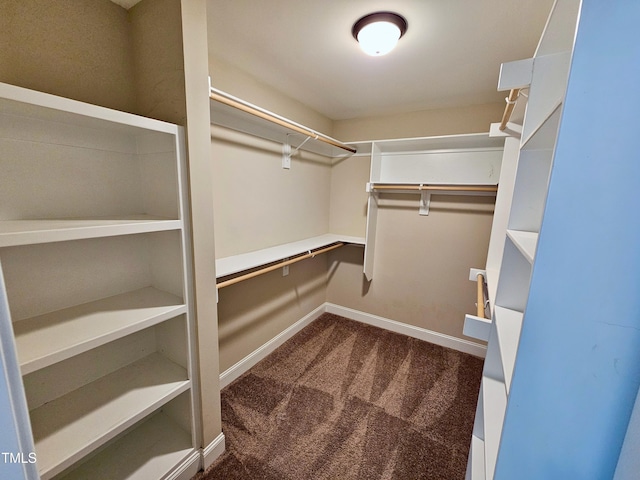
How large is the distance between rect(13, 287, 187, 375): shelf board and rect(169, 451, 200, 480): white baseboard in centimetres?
78

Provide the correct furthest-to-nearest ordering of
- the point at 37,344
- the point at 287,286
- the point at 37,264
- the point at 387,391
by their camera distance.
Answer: the point at 287,286 < the point at 387,391 < the point at 37,264 < the point at 37,344

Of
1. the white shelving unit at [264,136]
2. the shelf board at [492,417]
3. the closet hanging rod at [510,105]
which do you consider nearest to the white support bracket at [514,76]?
the closet hanging rod at [510,105]

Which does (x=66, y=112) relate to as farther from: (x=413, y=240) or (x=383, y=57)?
(x=413, y=240)

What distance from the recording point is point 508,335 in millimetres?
859

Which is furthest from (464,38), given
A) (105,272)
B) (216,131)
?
(105,272)

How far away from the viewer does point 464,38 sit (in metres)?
1.36

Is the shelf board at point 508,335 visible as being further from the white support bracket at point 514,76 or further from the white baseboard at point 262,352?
the white baseboard at point 262,352

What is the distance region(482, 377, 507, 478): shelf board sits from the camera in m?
0.73

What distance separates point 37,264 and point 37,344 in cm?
31

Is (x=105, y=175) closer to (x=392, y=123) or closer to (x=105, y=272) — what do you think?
(x=105, y=272)

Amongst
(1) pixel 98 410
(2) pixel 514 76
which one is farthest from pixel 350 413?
Answer: (2) pixel 514 76

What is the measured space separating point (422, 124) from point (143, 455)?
3.02 metres

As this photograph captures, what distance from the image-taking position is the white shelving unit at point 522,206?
76cm

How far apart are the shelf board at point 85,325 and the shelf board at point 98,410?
13.4 inches
